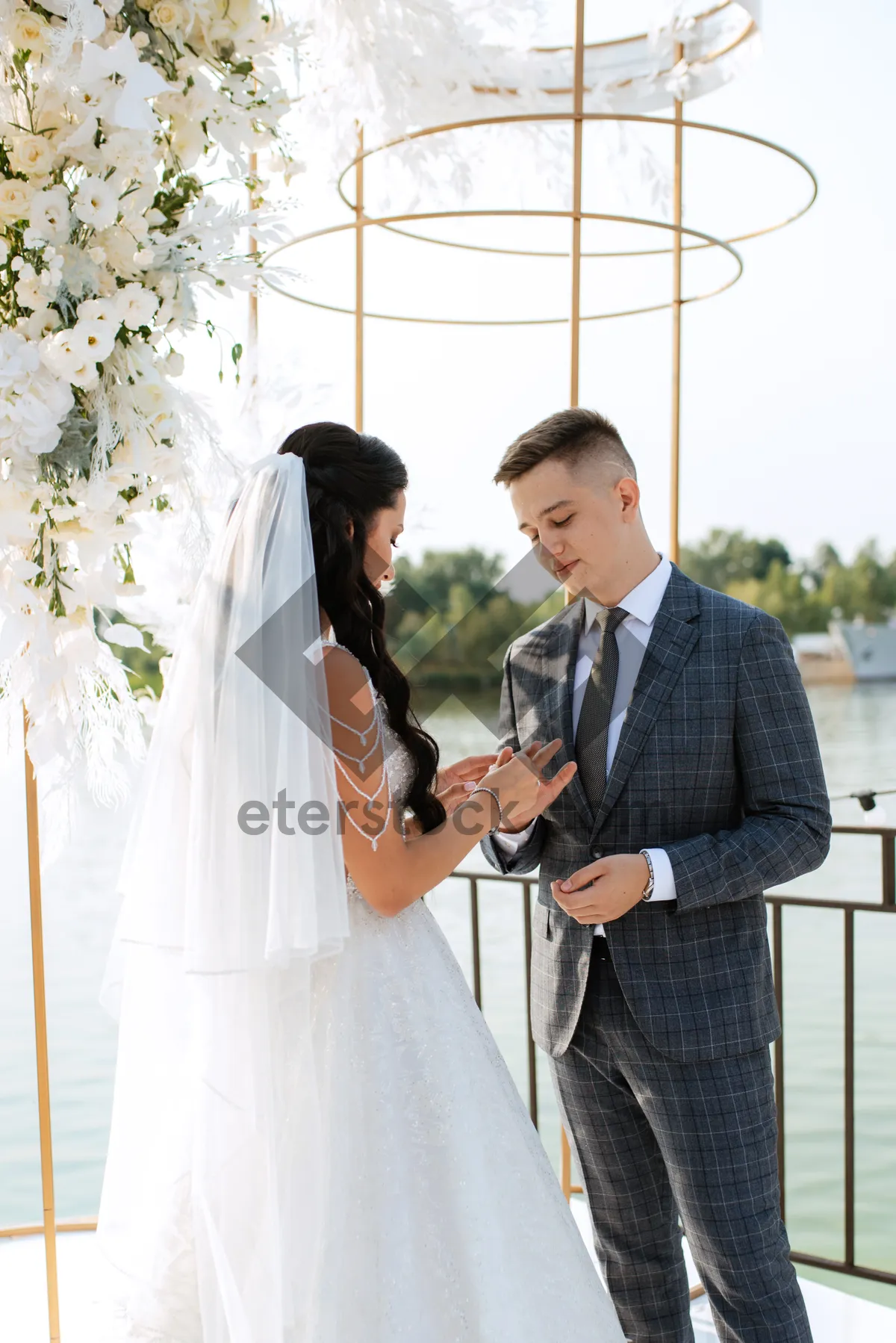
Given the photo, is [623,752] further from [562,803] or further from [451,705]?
[451,705]

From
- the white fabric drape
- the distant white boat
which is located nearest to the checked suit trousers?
the white fabric drape

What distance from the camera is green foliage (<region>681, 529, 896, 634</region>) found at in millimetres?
25438

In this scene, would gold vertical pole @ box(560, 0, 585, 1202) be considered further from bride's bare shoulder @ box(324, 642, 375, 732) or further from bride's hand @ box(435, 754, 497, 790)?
bride's bare shoulder @ box(324, 642, 375, 732)

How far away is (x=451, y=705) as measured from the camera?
86.0 inches

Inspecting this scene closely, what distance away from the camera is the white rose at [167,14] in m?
1.67

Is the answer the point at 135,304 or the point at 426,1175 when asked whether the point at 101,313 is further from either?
the point at 426,1175

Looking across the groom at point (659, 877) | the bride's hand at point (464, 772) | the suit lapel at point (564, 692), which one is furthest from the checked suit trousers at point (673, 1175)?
the bride's hand at point (464, 772)

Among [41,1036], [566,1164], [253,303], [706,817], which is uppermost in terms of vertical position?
[253,303]

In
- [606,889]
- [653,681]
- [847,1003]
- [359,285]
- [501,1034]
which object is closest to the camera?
A: [606,889]

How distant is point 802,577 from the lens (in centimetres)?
2619

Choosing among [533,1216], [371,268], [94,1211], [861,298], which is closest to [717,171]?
[371,268]

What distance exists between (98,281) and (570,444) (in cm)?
87

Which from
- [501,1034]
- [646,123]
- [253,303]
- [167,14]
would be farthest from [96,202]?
[501,1034]

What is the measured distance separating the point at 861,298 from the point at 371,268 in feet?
67.2
